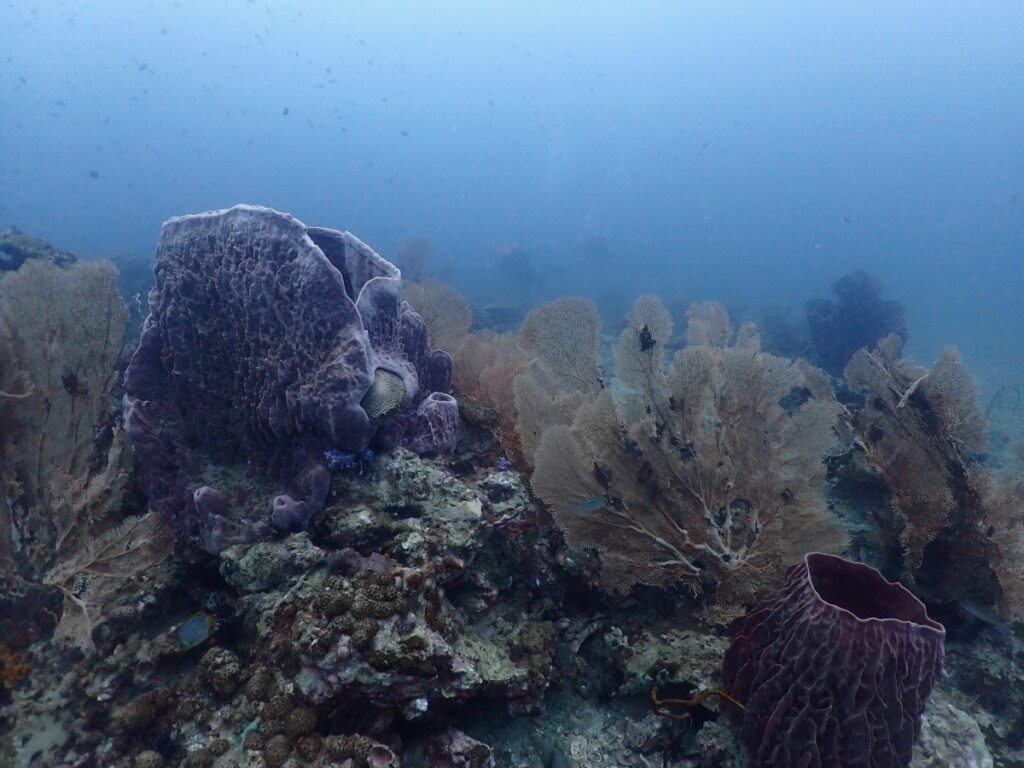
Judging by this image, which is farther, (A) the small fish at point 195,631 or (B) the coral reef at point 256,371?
(B) the coral reef at point 256,371

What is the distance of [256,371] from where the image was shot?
364 cm

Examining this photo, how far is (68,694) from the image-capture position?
9.56ft

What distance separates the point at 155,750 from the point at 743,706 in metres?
2.97

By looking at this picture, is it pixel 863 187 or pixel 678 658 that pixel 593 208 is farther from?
pixel 678 658

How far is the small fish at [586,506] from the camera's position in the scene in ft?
12.3

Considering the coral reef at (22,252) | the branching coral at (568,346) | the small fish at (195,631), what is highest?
the branching coral at (568,346)

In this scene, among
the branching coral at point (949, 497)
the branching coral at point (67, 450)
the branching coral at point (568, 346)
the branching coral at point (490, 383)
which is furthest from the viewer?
the branching coral at point (568, 346)

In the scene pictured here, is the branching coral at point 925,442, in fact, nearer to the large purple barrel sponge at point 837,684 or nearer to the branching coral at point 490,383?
the large purple barrel sponge at point 837,684

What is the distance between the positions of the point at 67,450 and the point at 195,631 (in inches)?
78.1

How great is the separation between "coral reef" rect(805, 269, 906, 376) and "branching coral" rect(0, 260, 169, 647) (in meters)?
18.9

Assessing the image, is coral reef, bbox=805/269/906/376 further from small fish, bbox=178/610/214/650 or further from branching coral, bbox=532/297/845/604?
small fish, bbox=178/610/214/650

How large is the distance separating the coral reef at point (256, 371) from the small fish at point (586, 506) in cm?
119

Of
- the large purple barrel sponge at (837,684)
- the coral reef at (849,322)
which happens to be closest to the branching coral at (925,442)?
the large purple barrel sponge at (837,684)

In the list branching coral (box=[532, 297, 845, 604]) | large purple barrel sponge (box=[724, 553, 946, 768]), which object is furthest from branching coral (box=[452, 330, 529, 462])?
large purple barrel sponge (box=[724, 553, 946, 768])
